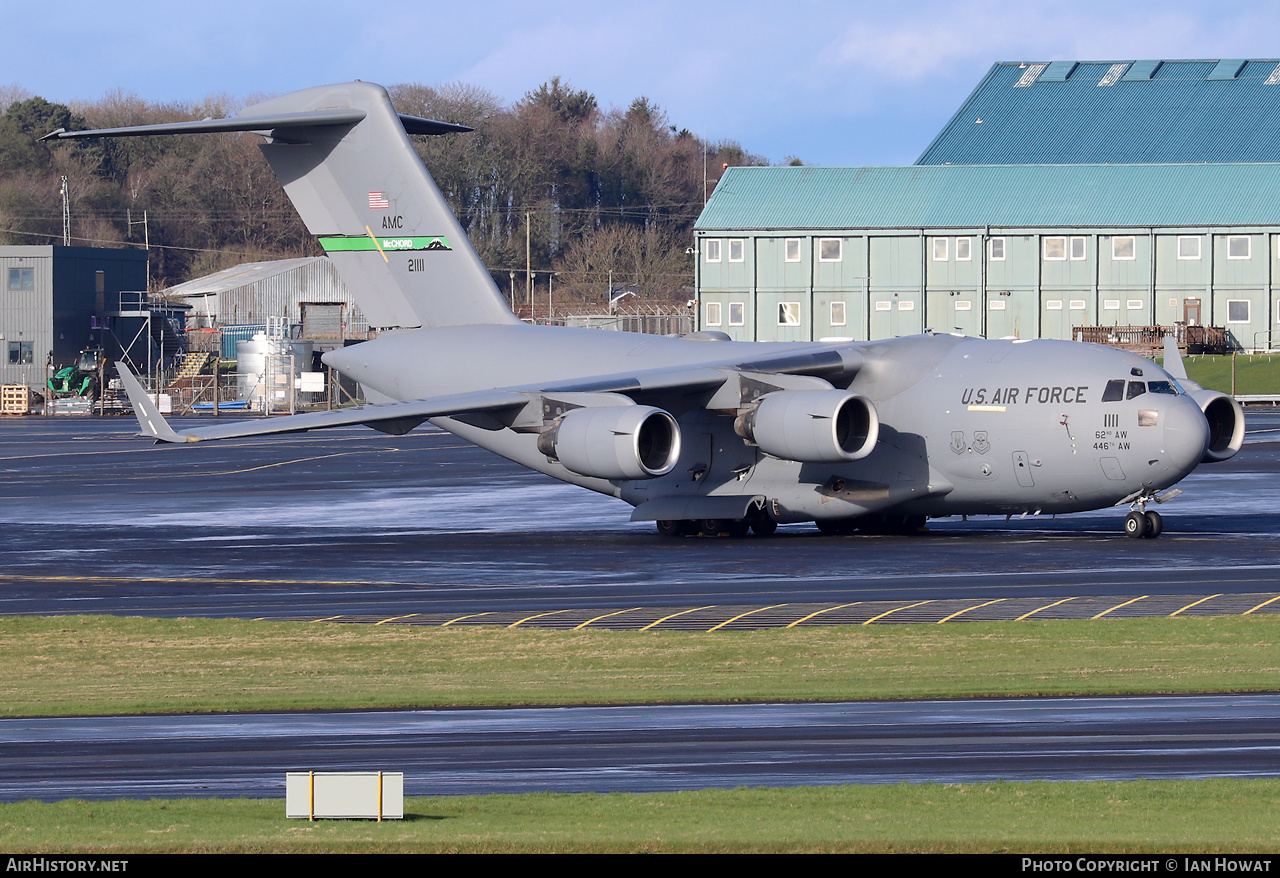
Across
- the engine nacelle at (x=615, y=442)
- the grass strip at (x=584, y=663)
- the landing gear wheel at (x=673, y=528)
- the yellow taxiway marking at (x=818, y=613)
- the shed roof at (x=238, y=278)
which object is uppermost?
the shed roof at (x=238, y=278)

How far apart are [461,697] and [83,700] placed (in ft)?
12.4

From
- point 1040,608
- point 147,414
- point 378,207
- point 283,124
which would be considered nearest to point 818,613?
point 1040,608

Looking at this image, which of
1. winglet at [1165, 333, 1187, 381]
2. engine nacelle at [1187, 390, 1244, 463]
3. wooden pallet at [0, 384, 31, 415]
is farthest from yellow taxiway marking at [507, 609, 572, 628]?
wooden pallet at [0, 384, 31, 415]

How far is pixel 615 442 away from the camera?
28.8 metres

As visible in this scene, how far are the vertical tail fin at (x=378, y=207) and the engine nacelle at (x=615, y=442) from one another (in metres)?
6.05

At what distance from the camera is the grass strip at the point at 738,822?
32.6 ft

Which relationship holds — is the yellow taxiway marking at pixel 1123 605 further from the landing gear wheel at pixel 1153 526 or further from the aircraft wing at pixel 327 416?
the aircraft wing at pixel 327 416

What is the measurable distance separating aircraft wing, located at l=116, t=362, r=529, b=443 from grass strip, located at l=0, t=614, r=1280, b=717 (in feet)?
18.8

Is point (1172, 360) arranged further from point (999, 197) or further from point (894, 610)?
point (999, 197)

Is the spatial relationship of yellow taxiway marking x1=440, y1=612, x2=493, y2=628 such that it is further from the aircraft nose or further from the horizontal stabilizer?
the aircraft nose

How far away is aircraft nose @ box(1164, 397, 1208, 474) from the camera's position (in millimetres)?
28812

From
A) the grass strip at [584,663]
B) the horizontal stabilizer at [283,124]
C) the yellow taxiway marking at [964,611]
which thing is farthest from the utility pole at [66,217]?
the yellow taxiway marking at [964,611]

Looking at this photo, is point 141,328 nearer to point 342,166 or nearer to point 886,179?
point 886,179
